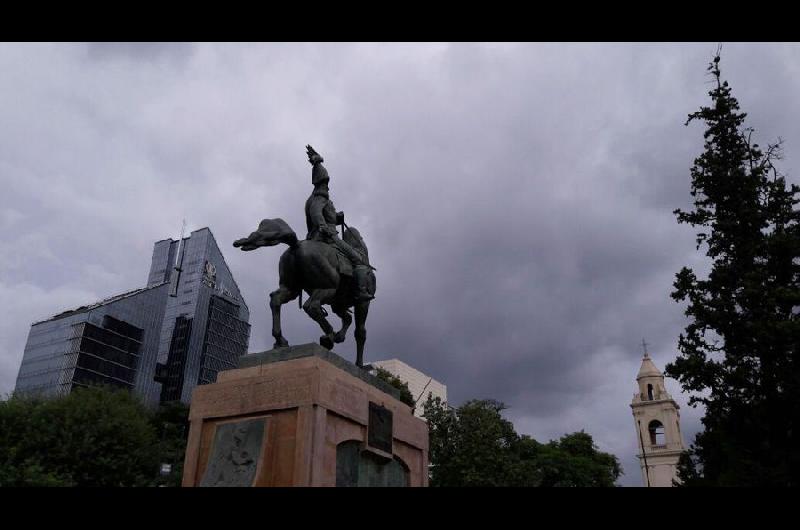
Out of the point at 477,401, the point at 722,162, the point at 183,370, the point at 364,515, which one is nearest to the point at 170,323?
the point at 183,370

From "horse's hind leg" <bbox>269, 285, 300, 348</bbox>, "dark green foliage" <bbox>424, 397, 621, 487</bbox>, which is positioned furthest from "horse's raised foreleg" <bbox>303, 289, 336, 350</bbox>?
"dark green foliage" <bbox>424, 397, 621, 487</bbox>

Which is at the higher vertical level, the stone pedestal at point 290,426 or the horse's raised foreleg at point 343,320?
the horse's raised foreleg at point 343,320

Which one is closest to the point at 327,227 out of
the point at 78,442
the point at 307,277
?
the point at 307,277

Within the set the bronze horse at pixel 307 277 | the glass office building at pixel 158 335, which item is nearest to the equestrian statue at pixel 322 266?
the bronze horse at pixel 307 277

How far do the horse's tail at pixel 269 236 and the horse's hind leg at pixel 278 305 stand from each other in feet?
2.98

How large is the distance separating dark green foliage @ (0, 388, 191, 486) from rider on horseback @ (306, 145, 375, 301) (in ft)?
62.1

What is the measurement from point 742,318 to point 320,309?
1563cm

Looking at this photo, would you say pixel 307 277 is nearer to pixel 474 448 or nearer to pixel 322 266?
pixel 322 266

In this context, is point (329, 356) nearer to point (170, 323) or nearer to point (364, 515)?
point (364, 515)

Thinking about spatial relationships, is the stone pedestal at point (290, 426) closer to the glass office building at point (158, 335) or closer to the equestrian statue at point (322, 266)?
the equestrian statue at point (322, 266)

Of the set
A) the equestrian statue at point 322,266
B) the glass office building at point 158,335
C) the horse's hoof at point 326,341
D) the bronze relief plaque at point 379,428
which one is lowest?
the bronze relief plaque at point 379,428

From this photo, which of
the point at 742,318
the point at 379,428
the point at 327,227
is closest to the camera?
the point at 379,428

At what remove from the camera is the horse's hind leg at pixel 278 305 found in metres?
10.6

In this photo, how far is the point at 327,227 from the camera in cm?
1172
